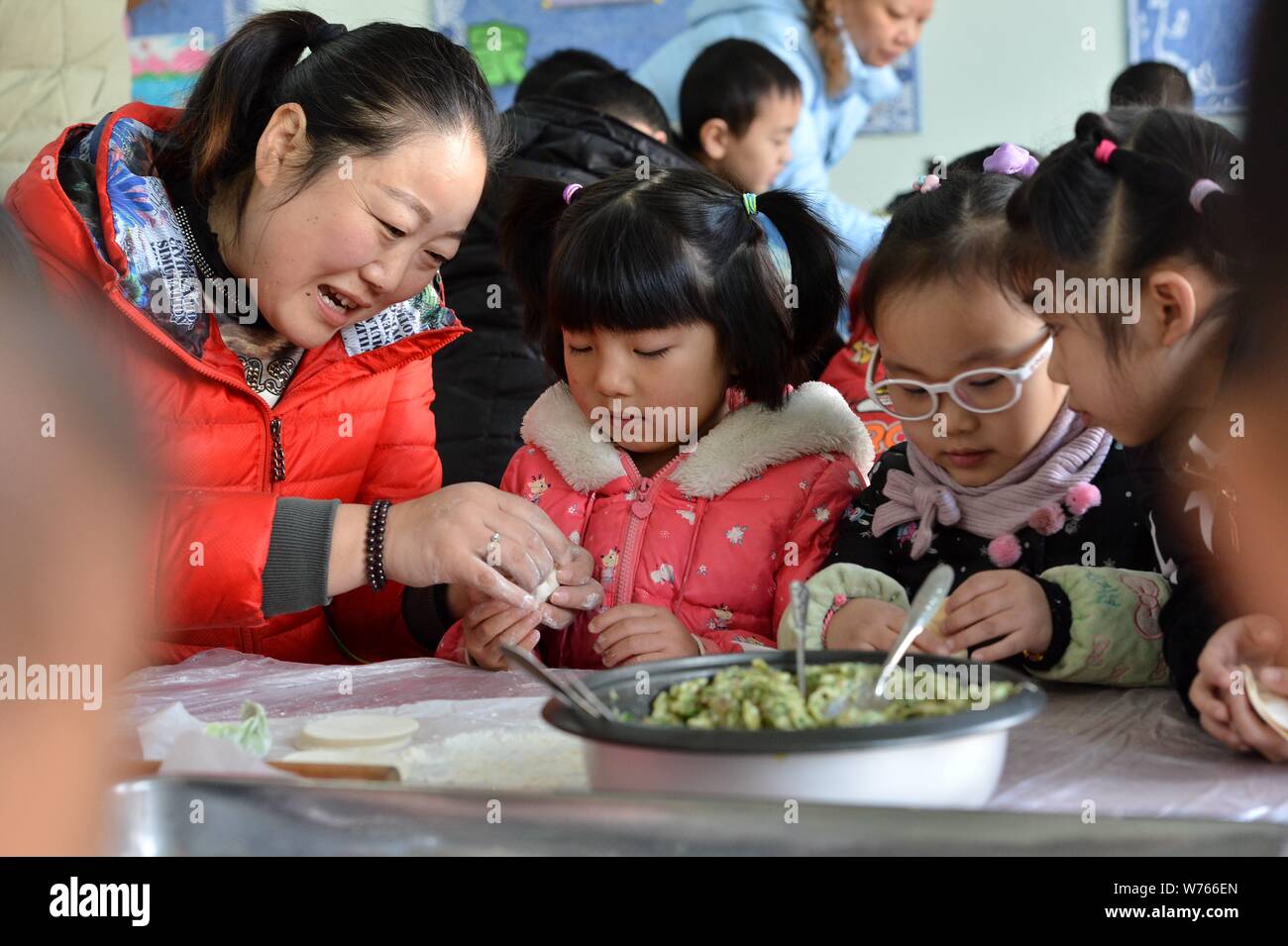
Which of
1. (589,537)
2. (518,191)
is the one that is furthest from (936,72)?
(589,537)

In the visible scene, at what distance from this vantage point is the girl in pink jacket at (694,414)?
1.50m

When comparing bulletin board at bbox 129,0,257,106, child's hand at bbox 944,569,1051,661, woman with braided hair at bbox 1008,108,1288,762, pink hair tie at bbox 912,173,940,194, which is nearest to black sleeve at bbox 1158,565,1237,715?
woman with braided hair at bbox 1008,108,1288,762

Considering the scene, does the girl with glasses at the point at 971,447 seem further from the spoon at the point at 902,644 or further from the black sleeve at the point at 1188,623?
the spoon at the point at 902,644

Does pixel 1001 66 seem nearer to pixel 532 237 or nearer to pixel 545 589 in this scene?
pixel 532 237

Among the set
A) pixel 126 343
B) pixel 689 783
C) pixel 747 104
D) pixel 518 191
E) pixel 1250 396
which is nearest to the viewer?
pixel 689 783

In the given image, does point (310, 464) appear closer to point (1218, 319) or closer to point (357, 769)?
point (357, 769)

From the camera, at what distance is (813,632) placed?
1.32m

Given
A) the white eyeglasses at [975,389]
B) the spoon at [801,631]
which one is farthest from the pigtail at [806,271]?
the spoon at [801,631]

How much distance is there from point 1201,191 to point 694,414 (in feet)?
2.25

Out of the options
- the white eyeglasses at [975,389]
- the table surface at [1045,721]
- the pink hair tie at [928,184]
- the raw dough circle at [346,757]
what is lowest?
the table surface at [1045,721]

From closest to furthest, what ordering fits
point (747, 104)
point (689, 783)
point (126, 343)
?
point (689, 783)
point (126, 343)
point (747, 104)

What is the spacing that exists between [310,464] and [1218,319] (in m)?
1.04

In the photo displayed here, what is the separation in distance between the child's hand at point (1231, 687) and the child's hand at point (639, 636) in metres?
0.53

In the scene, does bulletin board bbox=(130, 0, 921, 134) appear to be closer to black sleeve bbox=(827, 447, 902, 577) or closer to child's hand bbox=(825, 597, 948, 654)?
black sleeve bbox=(827, 447, 902, 577)
